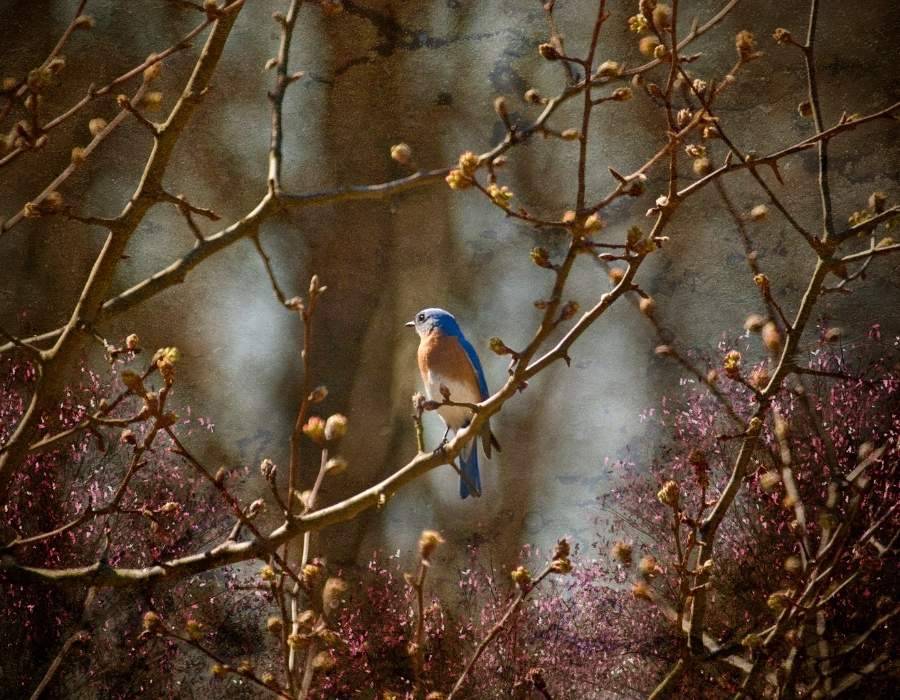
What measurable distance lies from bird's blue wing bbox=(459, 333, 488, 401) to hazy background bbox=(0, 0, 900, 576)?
14 centimetres

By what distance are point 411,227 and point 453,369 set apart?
0.44m

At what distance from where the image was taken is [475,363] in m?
1.78

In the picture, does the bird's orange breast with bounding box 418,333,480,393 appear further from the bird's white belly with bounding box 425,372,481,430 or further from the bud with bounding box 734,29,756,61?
the bud with bounding box 734,29,756,61

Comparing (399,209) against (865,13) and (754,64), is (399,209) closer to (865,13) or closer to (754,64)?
(754,64)

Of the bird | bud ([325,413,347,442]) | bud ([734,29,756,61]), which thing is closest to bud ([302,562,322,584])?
bud ([325,413,347,442])

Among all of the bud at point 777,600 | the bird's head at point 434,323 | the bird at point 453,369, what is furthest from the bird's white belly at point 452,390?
the bud at point 777,600

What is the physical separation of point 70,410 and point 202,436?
0.94 ft

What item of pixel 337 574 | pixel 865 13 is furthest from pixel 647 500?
pixel 865 13

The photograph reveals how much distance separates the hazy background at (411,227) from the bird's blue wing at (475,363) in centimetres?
14

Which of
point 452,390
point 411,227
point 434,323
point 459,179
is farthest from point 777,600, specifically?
point 411,227

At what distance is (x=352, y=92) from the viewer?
2041 mm

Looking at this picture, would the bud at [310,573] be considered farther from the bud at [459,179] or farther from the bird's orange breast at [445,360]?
the bird's orange breast at [445,360]

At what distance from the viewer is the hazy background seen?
1814 millimetres

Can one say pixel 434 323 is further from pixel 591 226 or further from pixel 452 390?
pixel 591 226
